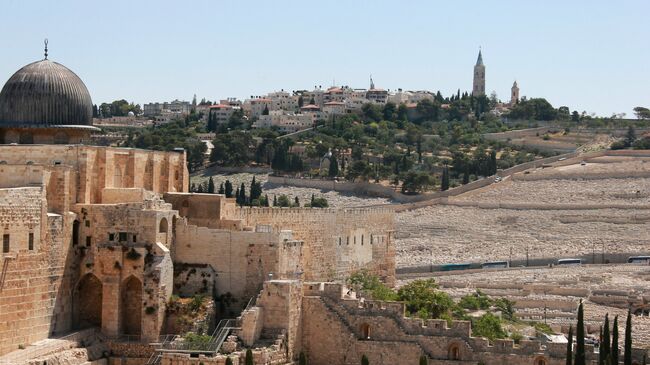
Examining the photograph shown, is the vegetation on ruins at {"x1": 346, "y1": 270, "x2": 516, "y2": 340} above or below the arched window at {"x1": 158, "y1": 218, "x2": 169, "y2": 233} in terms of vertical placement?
below

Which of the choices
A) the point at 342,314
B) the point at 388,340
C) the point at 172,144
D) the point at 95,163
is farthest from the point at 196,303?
the point at 172,144

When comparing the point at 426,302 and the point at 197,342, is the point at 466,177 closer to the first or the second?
the point at 426,302

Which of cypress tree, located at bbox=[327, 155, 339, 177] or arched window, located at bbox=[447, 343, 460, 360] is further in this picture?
cypress tree, located at bbox=[327, 155, 339, 177]

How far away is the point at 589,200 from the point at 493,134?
35.3m

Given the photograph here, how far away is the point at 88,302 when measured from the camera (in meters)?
31.3

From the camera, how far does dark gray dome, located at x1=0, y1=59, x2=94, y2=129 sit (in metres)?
33.3

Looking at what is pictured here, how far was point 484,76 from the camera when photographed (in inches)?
6467

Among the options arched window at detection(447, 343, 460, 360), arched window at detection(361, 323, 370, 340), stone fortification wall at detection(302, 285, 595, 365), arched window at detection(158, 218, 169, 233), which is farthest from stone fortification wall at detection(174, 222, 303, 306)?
arched window at detection(447, 343, 460, 360)

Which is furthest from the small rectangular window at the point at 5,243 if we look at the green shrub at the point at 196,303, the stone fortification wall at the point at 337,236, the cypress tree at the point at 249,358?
the stone fortification wall at the point at 337,236

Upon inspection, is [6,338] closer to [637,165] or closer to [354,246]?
[354,246]

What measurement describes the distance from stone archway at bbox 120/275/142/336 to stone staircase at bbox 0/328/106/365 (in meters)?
0.79

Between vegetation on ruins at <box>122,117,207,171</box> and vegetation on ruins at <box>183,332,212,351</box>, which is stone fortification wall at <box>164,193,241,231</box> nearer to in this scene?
vegetation on ruins at <box>183,332,212,351</box>

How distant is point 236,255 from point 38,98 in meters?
6.69

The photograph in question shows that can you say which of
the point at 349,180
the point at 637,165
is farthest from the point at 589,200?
the point at 349,180
